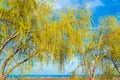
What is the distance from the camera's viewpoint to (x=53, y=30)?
10469 millimetres

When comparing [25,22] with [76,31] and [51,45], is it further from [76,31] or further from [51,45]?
[76,31]

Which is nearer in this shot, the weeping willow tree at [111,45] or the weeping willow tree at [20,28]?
the weeping willow tree at [20,28]

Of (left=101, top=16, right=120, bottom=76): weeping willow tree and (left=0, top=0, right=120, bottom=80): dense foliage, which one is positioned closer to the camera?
(left=0, top=0, right=120, bottom=80): dense foliage

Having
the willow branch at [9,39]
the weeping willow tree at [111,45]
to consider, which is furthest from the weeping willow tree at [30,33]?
the weeping willow tree at [111,45]

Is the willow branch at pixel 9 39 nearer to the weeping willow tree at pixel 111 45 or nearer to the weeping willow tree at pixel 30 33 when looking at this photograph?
the weeping willow tree at pixel 30 33

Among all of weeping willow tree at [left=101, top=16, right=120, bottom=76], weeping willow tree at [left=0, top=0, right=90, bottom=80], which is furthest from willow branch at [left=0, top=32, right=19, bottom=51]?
weeping willow tree at [left=101, top=16, right=120, bottom=76]

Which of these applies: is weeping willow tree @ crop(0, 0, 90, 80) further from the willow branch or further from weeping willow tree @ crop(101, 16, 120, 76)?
weeping willow tree @ crop(101, 16, 120, 76)

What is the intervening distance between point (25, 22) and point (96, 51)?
990cm

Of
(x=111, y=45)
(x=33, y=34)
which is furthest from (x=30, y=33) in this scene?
(x=111, y=45)

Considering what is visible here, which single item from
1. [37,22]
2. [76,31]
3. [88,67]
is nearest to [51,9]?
[37,22]

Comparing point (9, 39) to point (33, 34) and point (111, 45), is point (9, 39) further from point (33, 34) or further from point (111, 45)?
point (111, 45)

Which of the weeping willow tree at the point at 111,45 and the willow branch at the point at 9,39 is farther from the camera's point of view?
the weeping willow tree at the point at 111,45

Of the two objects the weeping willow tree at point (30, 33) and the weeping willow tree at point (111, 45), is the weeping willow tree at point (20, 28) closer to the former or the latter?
the weeping willow tree at point (30, 33)

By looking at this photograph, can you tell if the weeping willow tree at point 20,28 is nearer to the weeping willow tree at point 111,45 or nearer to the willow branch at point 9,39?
the willow branch at point 9,39
